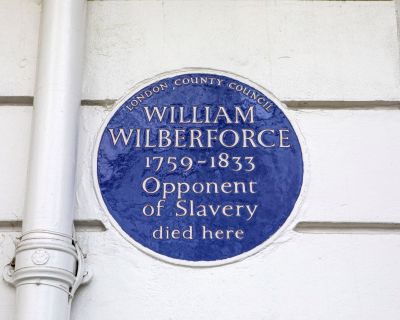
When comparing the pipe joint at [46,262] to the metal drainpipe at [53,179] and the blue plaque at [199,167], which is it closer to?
the metal drainpipe at [53,179]

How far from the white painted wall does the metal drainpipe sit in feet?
0.61

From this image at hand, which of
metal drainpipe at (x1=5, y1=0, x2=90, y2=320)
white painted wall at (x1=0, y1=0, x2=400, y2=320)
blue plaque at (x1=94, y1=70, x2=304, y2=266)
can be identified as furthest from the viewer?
blue plaque at (x1=94, y1=70, x2=304, y2=266)

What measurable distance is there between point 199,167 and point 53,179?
32.3 inches

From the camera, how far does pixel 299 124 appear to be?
507 centimetres

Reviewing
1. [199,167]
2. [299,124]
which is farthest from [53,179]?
[299,124]

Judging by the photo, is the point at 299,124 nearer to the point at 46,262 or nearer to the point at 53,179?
the point at 53,179

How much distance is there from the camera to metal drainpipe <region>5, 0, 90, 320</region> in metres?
4.35

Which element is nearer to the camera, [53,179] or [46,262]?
[46,262]

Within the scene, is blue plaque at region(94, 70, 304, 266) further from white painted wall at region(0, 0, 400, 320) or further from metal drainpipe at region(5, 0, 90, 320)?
metal drainpipe at region(5, 0, 90, 320)

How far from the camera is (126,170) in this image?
493 centimetres

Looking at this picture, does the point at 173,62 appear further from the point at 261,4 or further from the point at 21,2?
the point at 21,2

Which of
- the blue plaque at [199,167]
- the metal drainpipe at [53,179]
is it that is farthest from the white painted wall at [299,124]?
the metal drainpipe at [53,179]

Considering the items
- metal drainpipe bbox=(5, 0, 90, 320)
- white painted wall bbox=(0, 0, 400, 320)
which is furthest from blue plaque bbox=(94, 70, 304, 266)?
metal drainpipe bbox=(5, 0, 90, 320)

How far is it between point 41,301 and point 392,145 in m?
2.12
